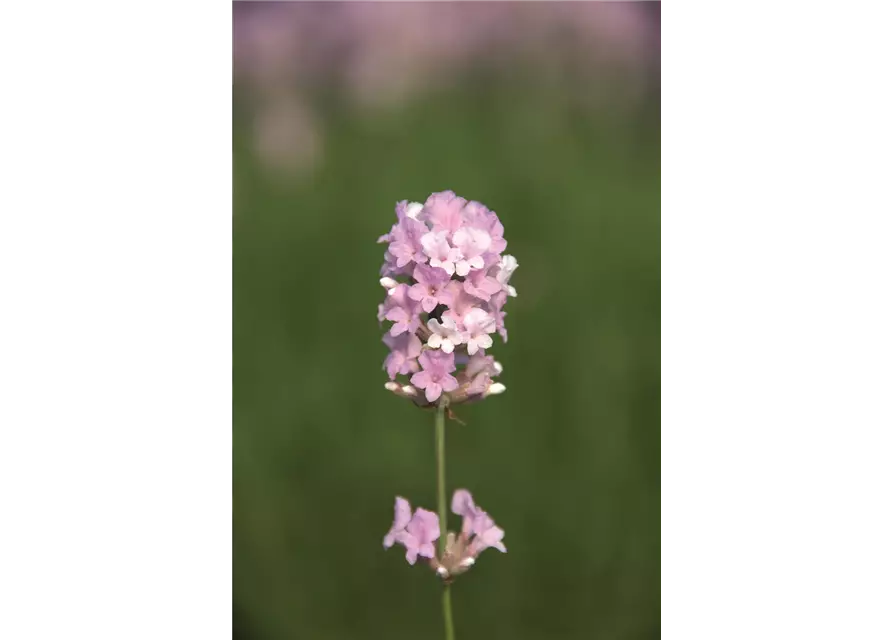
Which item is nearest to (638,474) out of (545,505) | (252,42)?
(545,505)

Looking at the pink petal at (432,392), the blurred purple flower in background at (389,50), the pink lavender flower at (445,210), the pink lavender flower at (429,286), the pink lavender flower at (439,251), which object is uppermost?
the blurred purple flower in background at (389,50)

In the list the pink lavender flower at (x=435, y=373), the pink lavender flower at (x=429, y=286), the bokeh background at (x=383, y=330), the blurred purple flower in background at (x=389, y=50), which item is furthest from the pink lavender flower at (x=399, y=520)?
the blurred purple flower in background at (x=389, y=50)

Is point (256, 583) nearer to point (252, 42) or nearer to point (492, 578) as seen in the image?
point (492, 578)

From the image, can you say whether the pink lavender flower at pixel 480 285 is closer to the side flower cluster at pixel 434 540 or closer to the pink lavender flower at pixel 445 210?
the pink lavender flower at pixel 445 210

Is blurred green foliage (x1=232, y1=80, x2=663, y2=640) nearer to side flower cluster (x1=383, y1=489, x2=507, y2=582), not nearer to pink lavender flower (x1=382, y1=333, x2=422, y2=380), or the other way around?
side flower cluster (x1=383, y1=489, x2=507, y2=582)

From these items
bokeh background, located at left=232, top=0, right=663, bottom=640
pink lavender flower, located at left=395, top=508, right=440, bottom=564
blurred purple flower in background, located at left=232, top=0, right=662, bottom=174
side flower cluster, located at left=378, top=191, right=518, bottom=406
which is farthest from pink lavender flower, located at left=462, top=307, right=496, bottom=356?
blurred purple flower in background, located at left=232, top=0, right=662, bottom=174
